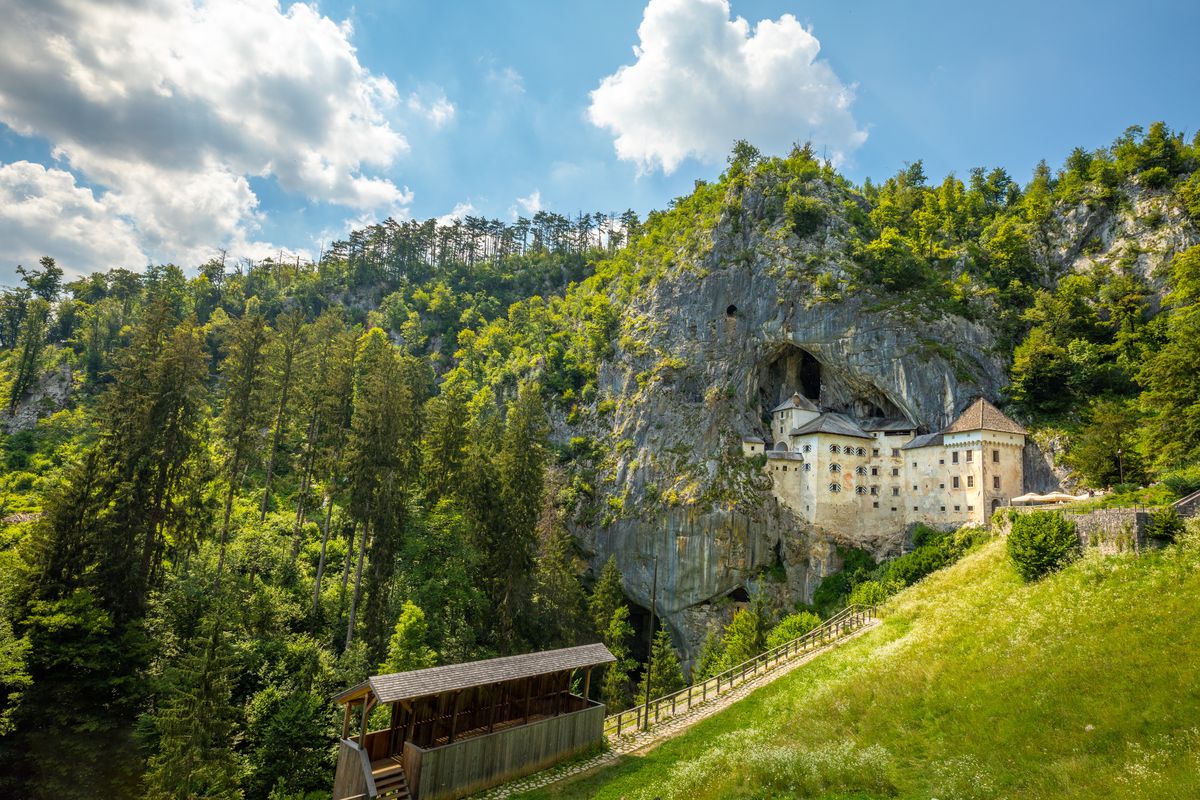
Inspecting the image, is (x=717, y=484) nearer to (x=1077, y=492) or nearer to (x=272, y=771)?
(x=1077, y=492)

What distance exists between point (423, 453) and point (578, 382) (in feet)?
97.2

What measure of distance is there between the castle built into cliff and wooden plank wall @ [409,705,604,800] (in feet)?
119

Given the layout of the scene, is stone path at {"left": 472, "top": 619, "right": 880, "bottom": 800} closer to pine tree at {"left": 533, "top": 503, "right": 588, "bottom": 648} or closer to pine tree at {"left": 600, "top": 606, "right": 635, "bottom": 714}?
pine tree at {"left": 600, "top": 606, "right": 635, "bottom": 714}

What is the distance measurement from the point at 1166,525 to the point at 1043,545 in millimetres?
4382

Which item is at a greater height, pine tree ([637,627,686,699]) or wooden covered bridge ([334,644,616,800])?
wooden covered bridge ([334,644,616,800])

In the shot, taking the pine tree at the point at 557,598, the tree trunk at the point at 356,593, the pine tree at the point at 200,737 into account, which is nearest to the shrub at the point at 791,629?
the pine tree at the point at 557,598

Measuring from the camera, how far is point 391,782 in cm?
1644

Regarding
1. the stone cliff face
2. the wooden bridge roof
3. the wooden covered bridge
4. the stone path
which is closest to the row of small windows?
the stone cliff face

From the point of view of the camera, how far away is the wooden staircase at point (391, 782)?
1616 cm

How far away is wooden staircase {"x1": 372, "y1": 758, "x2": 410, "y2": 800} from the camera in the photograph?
1616cm

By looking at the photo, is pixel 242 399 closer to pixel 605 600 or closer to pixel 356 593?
pixel 356 593

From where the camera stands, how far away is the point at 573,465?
61906 mm

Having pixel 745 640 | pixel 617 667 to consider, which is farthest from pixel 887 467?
pixel 617 667

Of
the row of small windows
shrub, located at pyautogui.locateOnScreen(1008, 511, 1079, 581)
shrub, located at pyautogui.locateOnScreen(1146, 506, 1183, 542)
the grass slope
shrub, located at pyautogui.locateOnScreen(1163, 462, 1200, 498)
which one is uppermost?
the row of small windows
